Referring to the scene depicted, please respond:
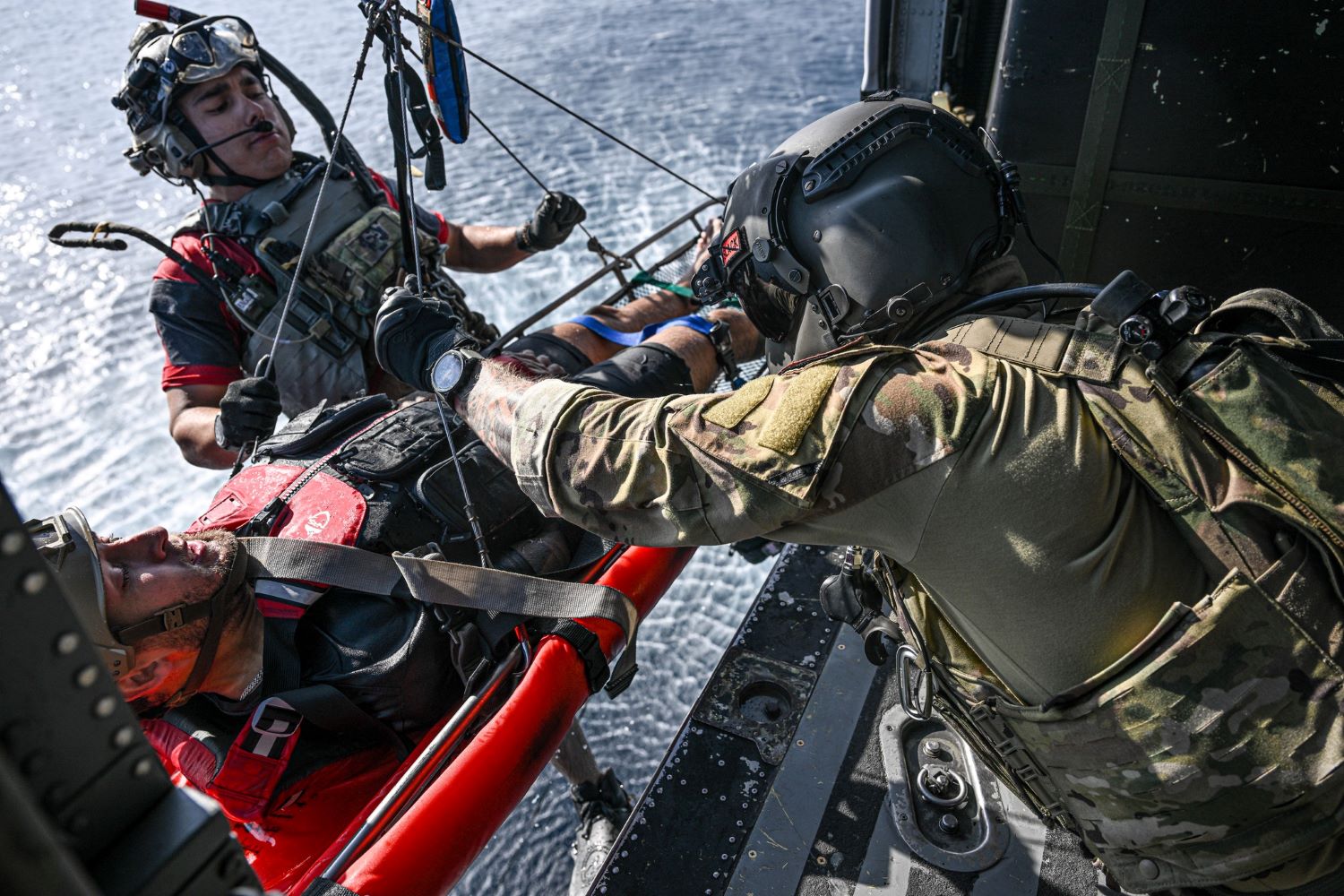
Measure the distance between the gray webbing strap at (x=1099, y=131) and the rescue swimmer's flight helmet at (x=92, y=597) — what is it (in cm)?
306

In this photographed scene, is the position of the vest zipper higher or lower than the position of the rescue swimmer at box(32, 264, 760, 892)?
higher

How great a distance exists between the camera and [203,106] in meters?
3.35

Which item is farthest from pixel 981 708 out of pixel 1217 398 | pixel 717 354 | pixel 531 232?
pixel 531 232

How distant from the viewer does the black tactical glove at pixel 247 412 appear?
2.87 m

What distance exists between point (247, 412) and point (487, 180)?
4056 mm

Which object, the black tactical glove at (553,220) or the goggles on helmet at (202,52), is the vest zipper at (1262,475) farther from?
the goggles on helmet at (202,52)

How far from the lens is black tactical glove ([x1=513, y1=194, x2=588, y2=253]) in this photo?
12.3 feet

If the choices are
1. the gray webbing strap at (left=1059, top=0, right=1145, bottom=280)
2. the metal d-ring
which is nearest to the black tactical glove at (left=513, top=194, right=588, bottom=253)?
the gray webbing strap at (left=1059, top=0, right=1145, bottom=280)

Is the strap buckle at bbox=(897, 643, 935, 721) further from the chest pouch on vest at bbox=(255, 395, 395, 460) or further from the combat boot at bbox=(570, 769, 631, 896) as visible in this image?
the chest pouch on vest at bbox=(255, 395, 395, 460)

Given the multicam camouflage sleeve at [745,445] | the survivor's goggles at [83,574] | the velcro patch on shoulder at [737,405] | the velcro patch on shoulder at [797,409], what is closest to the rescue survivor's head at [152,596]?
the survivor's goggles at [83,574]

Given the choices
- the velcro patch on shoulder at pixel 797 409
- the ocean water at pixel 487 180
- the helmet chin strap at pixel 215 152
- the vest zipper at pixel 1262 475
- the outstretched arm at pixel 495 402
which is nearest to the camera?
the vest zipper at pixel 1262 475

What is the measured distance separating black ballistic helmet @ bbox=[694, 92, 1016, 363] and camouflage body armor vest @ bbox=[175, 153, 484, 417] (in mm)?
1921

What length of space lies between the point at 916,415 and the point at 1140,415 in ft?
1.24

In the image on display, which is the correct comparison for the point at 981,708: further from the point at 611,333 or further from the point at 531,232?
the point at 531,232
